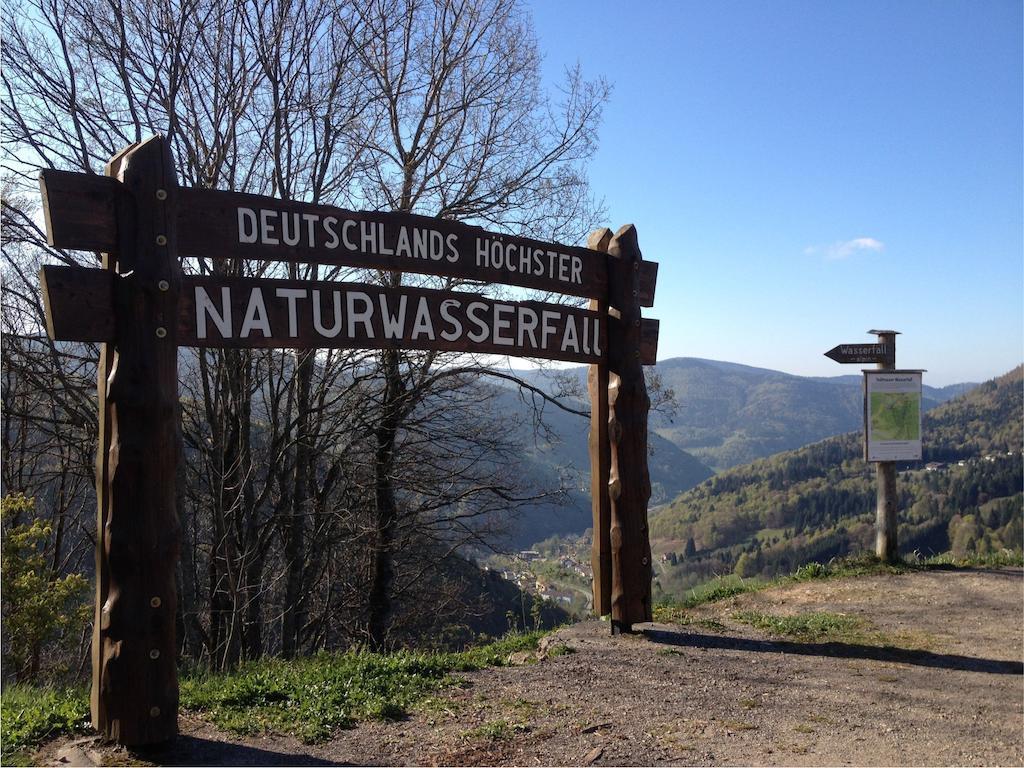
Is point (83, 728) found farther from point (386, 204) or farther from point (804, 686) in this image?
point (386, 204)

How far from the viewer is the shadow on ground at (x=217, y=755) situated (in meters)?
3.44

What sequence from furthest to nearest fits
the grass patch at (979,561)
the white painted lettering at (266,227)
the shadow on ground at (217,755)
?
1. the grass patch at (979,561)
2. the white painted lettering at (266,227)
3. the shadow on ground at (217,755)

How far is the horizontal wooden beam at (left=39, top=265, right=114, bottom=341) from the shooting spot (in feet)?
11.5

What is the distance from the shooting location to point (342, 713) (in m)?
4.05

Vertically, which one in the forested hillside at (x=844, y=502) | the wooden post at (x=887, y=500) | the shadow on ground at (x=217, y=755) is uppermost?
the wooden post at (x=887, y=500)

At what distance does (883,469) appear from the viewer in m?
9.30

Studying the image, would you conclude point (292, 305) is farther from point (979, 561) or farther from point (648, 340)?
point (979, 561)

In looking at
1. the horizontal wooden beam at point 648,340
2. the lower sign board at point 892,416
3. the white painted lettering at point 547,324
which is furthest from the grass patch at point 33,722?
the lower sign board at point 892,416

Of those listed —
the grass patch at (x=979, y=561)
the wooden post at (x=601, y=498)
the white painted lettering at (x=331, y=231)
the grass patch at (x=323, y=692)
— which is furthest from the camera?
the grass patch at (x=979, y=561)

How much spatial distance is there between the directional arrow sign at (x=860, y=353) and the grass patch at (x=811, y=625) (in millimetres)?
3376

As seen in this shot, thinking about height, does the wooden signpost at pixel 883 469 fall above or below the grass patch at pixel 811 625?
above

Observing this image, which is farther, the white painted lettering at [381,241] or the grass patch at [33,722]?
the white painted lettering at [381,241]

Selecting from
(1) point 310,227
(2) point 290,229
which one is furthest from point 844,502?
(2) point 290,229

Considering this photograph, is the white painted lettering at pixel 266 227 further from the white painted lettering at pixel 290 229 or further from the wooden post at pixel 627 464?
the wooden post at pixel 627 464
